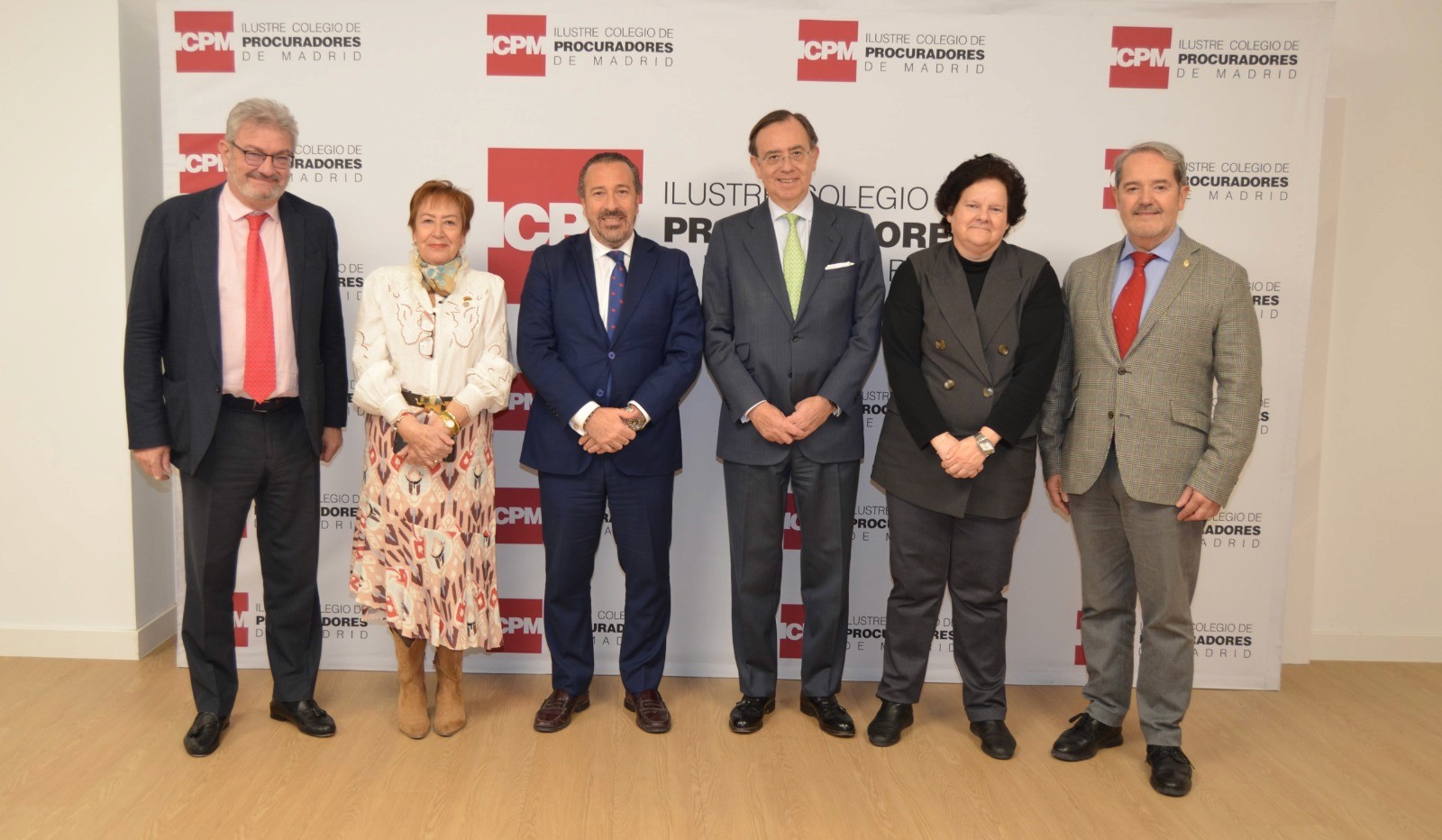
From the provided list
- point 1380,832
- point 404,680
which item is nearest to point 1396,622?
point 1380,832

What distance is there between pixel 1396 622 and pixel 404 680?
13.8ft

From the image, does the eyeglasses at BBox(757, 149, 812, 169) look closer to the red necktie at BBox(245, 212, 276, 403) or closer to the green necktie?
the green necktie

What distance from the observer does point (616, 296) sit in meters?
3.23

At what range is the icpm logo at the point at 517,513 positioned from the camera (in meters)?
3.84

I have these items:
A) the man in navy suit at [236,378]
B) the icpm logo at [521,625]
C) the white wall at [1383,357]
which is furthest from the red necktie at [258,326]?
the white wall at [1383,357]

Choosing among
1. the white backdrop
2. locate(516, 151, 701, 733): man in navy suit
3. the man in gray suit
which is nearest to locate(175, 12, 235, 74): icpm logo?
the white backdrop

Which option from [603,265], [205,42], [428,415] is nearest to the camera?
[428,415]

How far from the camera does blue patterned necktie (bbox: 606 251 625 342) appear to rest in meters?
3.21

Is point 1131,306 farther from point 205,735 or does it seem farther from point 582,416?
point 205,735

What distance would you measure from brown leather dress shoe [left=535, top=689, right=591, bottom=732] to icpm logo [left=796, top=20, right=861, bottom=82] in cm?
251

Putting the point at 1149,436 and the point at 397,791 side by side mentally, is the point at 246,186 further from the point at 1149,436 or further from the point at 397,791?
the point at 1149,436

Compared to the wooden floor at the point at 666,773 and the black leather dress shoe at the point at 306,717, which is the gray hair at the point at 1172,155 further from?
the black leather dress shoe at the point at 306,717

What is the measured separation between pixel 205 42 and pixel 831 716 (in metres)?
3.51

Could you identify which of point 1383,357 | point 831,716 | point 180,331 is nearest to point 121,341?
point 180,331
